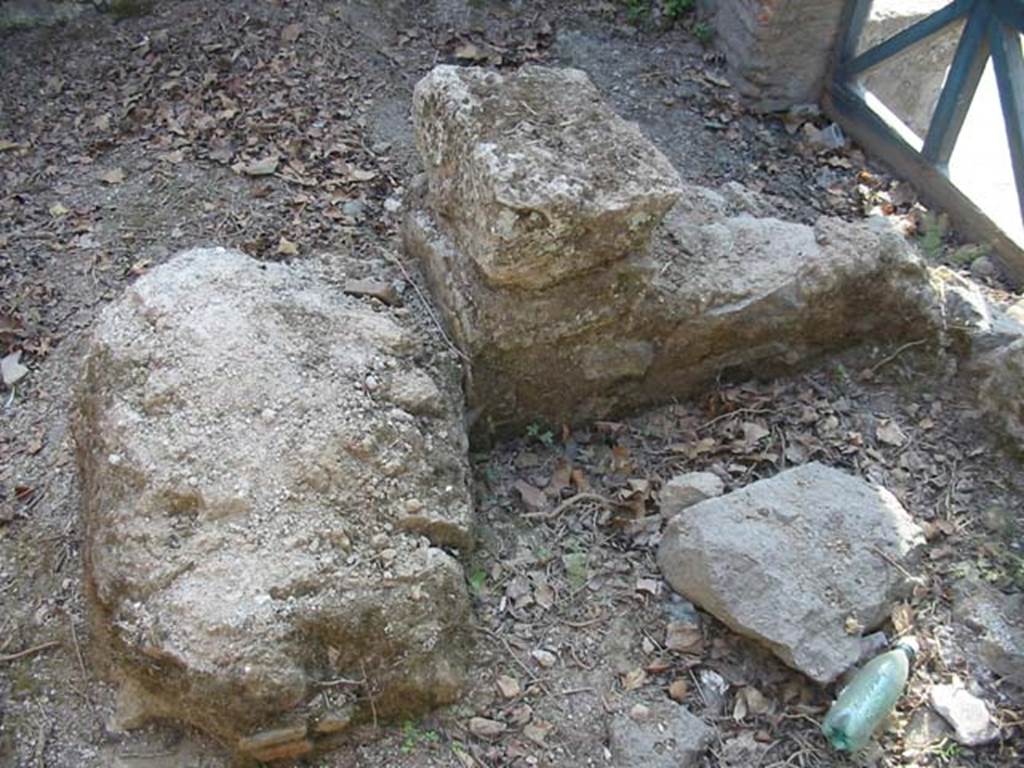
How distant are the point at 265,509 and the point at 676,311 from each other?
1.47 m

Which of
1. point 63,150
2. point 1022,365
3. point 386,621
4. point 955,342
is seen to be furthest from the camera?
point 63,150

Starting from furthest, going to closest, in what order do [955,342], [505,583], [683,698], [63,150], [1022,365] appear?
[63,150] → [955,342] → [1022,365] → [505,583] → [683,698]

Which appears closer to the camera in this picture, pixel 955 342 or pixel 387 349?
pixel 387 349

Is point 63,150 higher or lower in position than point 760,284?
lower

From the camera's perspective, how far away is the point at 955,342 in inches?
138

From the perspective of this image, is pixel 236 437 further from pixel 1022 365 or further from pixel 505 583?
pixel 1022 365

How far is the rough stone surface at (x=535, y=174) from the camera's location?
9.31 ft

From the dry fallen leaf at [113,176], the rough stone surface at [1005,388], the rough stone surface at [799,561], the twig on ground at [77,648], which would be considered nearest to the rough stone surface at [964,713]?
the rough stone surface at [799,561]

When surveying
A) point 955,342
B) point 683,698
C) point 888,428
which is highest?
point 955,342

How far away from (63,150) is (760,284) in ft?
10.3

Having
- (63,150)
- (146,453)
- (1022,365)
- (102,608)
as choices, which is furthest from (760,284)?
(63,150)

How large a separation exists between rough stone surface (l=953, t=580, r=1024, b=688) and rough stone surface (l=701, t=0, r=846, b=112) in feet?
9.72

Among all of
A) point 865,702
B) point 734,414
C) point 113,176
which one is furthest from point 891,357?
point 113,176

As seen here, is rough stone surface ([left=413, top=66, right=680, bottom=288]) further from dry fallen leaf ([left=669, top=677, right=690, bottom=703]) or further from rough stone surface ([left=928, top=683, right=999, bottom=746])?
rough stone surface ([left=928, top=683, right=999, bottom=746])
